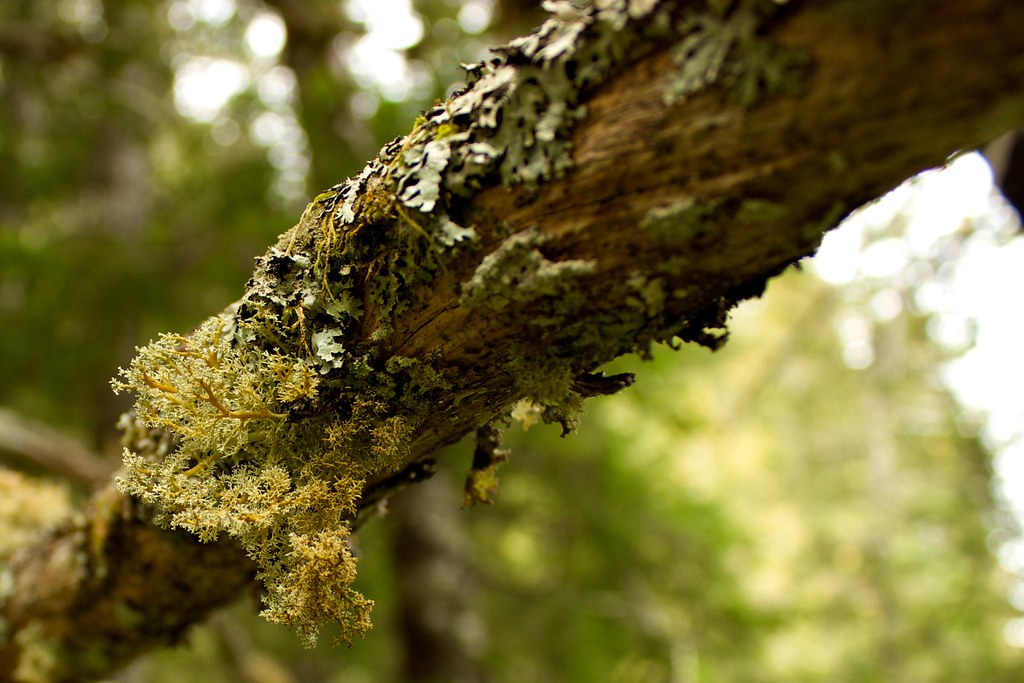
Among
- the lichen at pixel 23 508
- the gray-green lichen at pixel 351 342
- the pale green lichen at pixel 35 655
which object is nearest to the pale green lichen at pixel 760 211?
the gray-green lichen at pixel 351 342

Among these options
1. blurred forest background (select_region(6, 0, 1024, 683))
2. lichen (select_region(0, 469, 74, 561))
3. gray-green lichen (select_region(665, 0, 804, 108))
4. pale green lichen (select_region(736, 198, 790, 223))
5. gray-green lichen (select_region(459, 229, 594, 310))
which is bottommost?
pale green lichen (select_region(736, 198, 790, 223))

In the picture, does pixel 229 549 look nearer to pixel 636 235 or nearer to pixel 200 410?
pixel 200 410

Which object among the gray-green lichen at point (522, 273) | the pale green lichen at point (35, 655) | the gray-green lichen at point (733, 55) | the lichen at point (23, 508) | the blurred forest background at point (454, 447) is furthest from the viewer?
the blurred forest background at point (454, 447)

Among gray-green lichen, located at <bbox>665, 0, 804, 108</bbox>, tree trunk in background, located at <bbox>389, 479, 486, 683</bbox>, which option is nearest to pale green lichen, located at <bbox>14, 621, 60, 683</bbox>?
gray-green lichen, located at <bbox>665, 0, 804, 108</bbox>

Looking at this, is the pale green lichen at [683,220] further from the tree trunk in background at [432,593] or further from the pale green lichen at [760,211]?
the tree trunk in background at [432,593]

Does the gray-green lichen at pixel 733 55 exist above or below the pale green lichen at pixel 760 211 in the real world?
above

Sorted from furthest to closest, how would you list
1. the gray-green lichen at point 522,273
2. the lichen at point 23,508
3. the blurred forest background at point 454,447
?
the blurred forest background at point 454,447
the lichen at point 23,508
the gray-green lichen at point 522,273

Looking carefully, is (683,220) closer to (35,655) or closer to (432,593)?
(35,655)

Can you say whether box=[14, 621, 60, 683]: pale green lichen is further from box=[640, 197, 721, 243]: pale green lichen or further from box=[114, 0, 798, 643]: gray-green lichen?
box=[640, 197, 721, 243]: pale green lichen

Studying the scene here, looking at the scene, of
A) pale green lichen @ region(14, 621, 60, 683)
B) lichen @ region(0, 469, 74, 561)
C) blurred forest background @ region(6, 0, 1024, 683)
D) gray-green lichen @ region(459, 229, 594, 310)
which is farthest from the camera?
blurred forest background @ region(6, 0, 1024, 683)
